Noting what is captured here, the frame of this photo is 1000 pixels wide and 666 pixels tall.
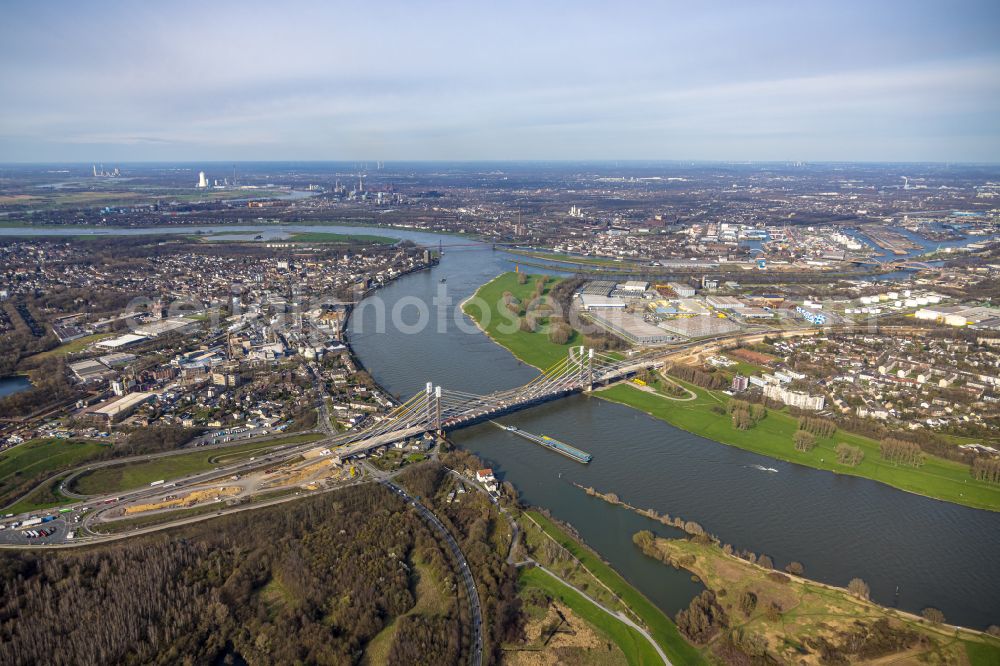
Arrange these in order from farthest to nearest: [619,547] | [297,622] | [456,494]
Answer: [456,494] < [619,547] < [297,622]

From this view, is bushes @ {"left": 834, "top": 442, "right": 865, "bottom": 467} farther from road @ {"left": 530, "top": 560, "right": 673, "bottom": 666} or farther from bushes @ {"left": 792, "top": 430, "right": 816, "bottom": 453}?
road @ {"left": 530, "top": 560, "right": 673, "bottom": 666}

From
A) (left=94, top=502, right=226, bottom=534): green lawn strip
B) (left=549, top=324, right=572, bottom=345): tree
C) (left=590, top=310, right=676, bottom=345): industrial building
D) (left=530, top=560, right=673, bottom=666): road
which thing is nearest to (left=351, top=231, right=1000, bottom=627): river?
(left=530, top=560, right=673, bottom=666): road

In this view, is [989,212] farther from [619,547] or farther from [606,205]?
[619,547]

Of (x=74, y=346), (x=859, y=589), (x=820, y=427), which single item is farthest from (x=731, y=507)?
(x=74, y=346)

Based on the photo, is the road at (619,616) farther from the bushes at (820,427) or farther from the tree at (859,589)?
the bushes at (820,427)

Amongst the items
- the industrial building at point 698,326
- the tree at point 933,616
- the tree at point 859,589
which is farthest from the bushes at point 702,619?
the industrial building at point 698,326

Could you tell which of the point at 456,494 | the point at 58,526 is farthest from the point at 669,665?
the point at 58,526
